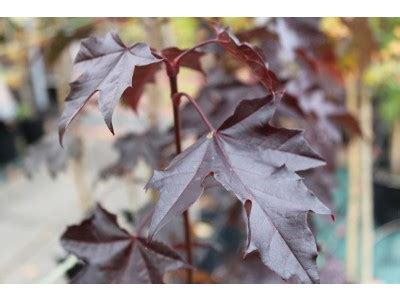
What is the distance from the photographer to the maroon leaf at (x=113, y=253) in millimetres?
670

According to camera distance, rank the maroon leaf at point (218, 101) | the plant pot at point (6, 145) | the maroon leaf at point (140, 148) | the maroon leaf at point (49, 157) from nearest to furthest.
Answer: the maroon leaf at point (218, 101) < the maroon leaf at point (140, 148) < the maroon leaf at point (49, 157) < the plant pot at point (6, 145)

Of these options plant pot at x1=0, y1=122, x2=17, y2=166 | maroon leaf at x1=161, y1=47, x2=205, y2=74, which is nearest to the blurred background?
maroon leaf at x1=161, y1=47, x2=205, y2=74

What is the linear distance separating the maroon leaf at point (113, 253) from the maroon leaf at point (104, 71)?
0.67 ft

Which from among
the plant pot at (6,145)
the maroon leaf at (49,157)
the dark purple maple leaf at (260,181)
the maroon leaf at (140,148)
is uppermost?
the dark purple maple leaf at (260,181)

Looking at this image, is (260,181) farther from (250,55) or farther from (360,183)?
(360,183)

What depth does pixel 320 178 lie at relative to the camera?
105cm

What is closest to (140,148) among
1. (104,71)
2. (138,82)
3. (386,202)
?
(138,82)

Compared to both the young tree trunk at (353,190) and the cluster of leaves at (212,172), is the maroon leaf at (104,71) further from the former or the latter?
the young tree trunk at (353,190)

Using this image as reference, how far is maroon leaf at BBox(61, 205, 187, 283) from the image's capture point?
0.67m

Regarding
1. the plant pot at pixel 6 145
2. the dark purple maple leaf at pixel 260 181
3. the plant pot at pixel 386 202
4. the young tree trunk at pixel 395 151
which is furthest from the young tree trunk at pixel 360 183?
the plant pot at pixel 6 145

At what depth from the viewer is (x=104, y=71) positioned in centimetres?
56

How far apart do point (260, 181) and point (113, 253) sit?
0.26m
